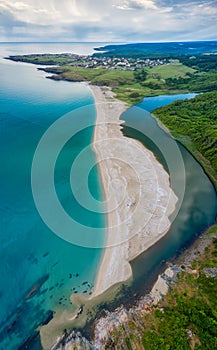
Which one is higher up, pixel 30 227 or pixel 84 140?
pixel 84 140

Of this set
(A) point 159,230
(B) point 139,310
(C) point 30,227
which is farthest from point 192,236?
(C) point 30,227

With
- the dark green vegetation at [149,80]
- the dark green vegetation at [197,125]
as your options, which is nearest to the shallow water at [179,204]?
the dark green vegetation at [197,125]

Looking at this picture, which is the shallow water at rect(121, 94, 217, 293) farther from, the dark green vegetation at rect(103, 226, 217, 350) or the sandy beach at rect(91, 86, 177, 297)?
the dark green vegetation at rect(103, 226, 217, 350)

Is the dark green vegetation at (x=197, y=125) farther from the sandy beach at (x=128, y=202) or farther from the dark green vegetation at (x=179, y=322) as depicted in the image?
the dark green vegetation at (x=179, y=322)

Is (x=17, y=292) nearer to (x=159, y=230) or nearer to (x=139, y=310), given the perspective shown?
(x=139, y=310)

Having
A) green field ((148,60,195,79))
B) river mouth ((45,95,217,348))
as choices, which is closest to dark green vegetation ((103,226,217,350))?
river mouth ((45,95,217,348))

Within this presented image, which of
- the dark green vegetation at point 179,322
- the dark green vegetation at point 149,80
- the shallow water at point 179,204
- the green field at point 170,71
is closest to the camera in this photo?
the dark green vegetation at point 179,322
